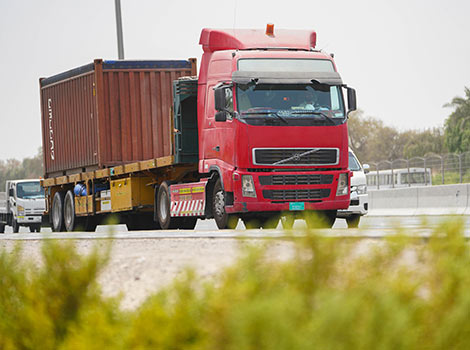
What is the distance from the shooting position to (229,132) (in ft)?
55.5

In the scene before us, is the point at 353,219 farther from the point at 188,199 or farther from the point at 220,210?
the point at 220,210

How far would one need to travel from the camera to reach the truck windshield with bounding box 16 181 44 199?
114ft

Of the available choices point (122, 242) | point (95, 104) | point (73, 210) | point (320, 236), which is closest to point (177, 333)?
point (320, 236)

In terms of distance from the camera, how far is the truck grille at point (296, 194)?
17.0 metres

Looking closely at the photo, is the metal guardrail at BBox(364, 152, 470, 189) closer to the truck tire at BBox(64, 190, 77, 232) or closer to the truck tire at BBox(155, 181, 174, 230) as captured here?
the truck tire at BBox(64, 190, 77, 232)

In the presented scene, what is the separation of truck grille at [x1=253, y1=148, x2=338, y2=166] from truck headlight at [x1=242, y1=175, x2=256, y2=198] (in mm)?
320

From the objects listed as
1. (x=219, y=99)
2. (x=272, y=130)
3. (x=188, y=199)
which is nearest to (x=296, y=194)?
(x=272, y=130)

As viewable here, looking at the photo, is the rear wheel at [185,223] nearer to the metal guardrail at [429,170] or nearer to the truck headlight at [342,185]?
the truck headlight at [342,185]

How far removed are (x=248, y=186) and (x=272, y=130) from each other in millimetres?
1106

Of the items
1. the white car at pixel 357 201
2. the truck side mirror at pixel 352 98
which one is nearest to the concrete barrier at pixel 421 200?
the white car at pixel 357 201

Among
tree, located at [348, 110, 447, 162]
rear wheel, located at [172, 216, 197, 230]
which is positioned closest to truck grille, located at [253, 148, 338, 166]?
rear wheel, located at [172, 216, 197, 230]

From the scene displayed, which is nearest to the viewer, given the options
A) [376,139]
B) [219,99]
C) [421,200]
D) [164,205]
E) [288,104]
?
[219,99]

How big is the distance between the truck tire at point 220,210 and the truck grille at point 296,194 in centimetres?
82

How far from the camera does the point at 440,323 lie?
506 cm
